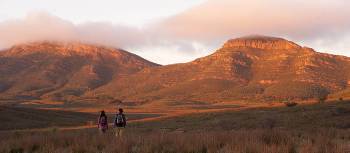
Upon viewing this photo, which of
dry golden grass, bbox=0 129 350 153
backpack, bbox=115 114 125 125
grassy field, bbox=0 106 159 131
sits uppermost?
backpack, bbox=115 114 125 125

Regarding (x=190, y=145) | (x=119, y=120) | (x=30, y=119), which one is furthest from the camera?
(x=30, y=119)

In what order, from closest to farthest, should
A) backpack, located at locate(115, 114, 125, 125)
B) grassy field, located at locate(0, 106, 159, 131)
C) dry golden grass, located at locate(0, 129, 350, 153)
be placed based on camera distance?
dry golden grass, located at locate(0, 129, 350, 153) < backpack, located at locate(115, 114, 125, 125) < grassy field, located at locate(0, 106, 159, 131)

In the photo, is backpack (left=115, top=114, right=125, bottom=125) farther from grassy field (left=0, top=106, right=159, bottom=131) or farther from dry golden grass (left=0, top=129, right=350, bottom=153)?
grassy field (left=0, top=106, right=159, bottom=131)

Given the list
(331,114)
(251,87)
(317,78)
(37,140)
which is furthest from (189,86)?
(37,140)

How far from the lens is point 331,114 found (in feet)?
133

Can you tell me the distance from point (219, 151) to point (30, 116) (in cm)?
5031

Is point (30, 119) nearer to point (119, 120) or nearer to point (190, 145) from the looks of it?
point (119, 120)

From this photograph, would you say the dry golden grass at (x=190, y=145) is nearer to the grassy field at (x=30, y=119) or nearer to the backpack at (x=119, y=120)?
the backpack at (x=119, y=120)

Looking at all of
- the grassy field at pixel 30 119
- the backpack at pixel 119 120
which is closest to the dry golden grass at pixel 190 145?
the backpack at pixel 119 120

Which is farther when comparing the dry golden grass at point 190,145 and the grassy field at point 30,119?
the grassy field at point 30,119

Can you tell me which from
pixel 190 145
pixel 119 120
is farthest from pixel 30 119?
pixel 190 145

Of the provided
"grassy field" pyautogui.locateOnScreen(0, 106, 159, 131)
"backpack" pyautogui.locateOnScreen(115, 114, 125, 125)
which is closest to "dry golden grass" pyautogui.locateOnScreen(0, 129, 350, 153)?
"backpack" pyautogui.locateOnScreen(115, 114, 125, 125)

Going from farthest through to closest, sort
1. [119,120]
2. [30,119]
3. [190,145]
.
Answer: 1. [30,119]
2. [119,120]
3. [190,145]

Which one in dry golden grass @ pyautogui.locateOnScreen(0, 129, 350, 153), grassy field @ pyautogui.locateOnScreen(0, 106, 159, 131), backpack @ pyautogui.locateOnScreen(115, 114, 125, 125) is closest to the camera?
dry golden grass @ pyautogui.locateOnScreen(0, 129, 350, 153)
